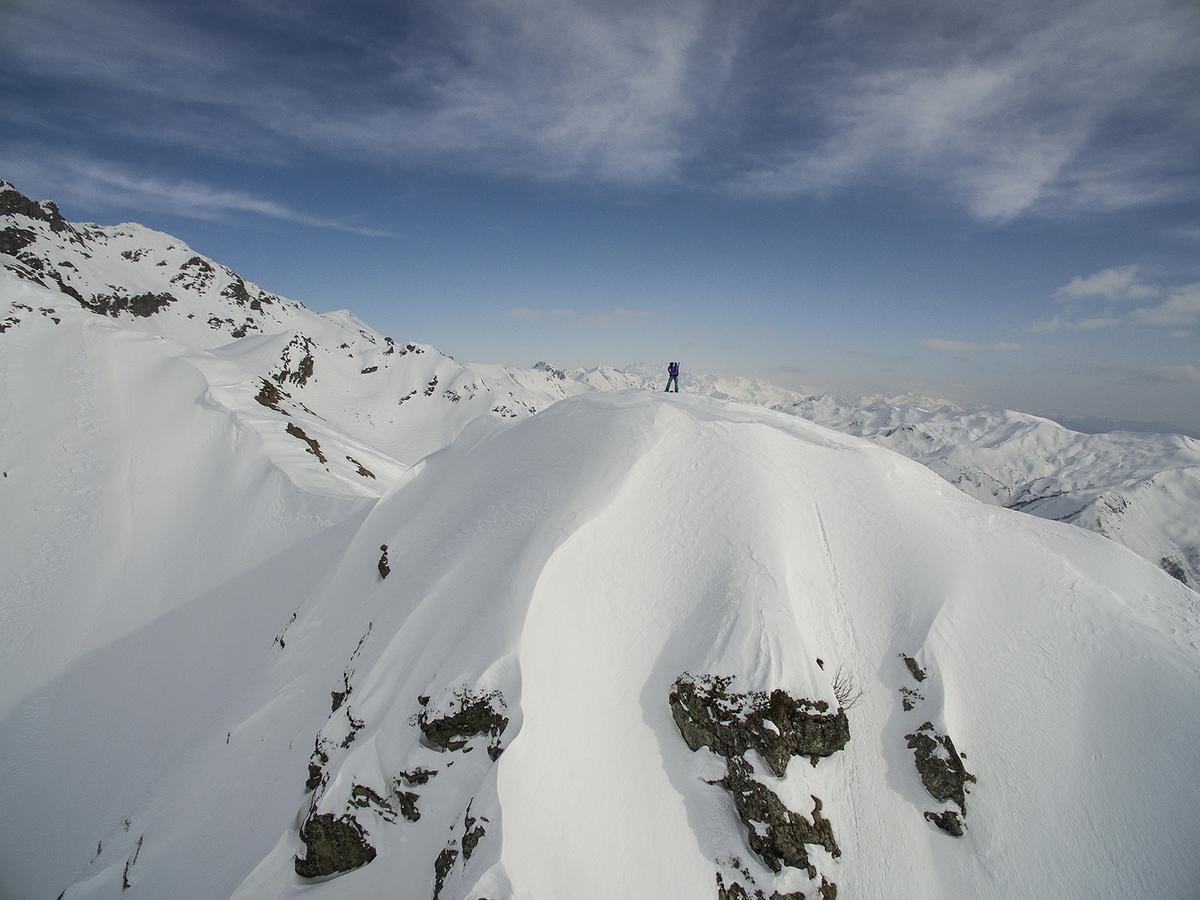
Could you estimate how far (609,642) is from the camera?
13820 mm

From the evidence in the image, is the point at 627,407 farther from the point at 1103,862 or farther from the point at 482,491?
the point at 1103,862

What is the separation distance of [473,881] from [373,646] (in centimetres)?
816

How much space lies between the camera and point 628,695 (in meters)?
13.0

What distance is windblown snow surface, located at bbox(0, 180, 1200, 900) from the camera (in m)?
11.4

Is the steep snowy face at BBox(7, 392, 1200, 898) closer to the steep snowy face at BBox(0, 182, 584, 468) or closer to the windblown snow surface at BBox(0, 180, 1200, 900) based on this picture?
the windblown snow surface at BBox(0, 180, 1200, 900)

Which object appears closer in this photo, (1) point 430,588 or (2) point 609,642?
(2) point 609,642

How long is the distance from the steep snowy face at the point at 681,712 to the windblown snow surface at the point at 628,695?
3.5 inches

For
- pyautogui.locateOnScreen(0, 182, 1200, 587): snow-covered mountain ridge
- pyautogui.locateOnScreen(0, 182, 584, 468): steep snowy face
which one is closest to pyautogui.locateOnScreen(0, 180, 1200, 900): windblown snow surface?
pyautogui.locateOnScreen(0, 182, 1200, 587): snow-covered mountain ridge

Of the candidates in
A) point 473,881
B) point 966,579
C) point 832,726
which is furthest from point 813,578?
point 473,881

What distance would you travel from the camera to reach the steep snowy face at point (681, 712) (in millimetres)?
11383

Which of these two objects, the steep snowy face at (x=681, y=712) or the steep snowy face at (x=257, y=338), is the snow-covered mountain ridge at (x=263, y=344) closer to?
the steep snowy face at (x=257, y=338)

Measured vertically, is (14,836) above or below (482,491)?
below

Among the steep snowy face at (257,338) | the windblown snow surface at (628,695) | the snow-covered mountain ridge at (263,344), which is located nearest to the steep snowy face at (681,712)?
the windblown snow surface at (628,695)

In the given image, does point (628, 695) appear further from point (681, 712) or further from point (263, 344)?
point (263, 344)
